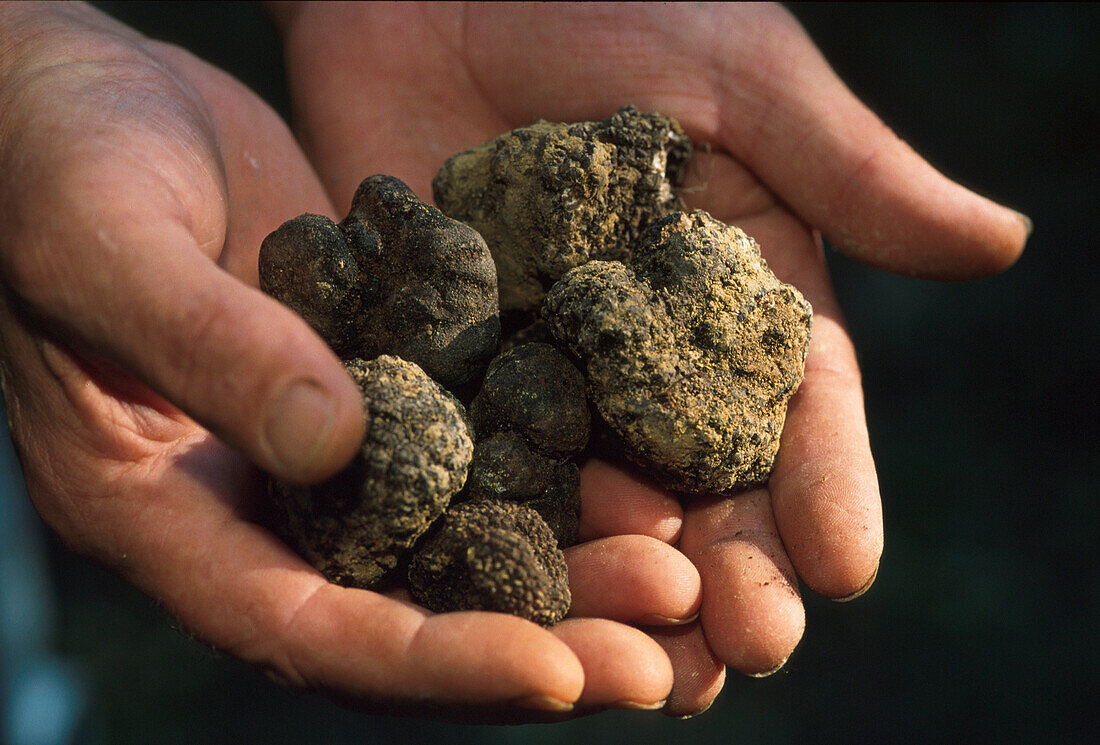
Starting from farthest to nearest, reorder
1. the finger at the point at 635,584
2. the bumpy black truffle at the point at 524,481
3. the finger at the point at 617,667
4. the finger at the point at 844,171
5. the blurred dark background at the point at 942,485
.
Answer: the blurred dark background at the point at 942,485
the finger at the point at 844,171
the bumpy black truffle at the point at 524,481
the finger at the point at 635,584
the finger at the point at 617,667

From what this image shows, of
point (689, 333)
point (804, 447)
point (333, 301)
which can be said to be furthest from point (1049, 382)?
point (333, 301)

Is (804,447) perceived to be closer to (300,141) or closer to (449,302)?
(449,302)

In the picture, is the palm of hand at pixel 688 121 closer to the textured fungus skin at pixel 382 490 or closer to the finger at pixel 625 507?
the finger at pixel 625 507

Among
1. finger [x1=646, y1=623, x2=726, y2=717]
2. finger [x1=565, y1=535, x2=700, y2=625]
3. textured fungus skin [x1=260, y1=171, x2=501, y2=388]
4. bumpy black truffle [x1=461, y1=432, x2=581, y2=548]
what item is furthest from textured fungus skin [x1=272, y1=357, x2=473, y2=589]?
finger [x1=646, y1=623, x2=726, y2=717]

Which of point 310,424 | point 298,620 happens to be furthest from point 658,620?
point 310,424

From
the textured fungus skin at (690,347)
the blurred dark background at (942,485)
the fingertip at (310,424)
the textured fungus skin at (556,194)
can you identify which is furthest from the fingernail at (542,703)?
the blurred dark background at (942,485)

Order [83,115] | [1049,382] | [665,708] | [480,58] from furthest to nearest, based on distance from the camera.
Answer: [1049,382] < [480,58] < [665,708] < [83,115]

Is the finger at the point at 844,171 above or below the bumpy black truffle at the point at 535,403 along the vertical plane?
above
